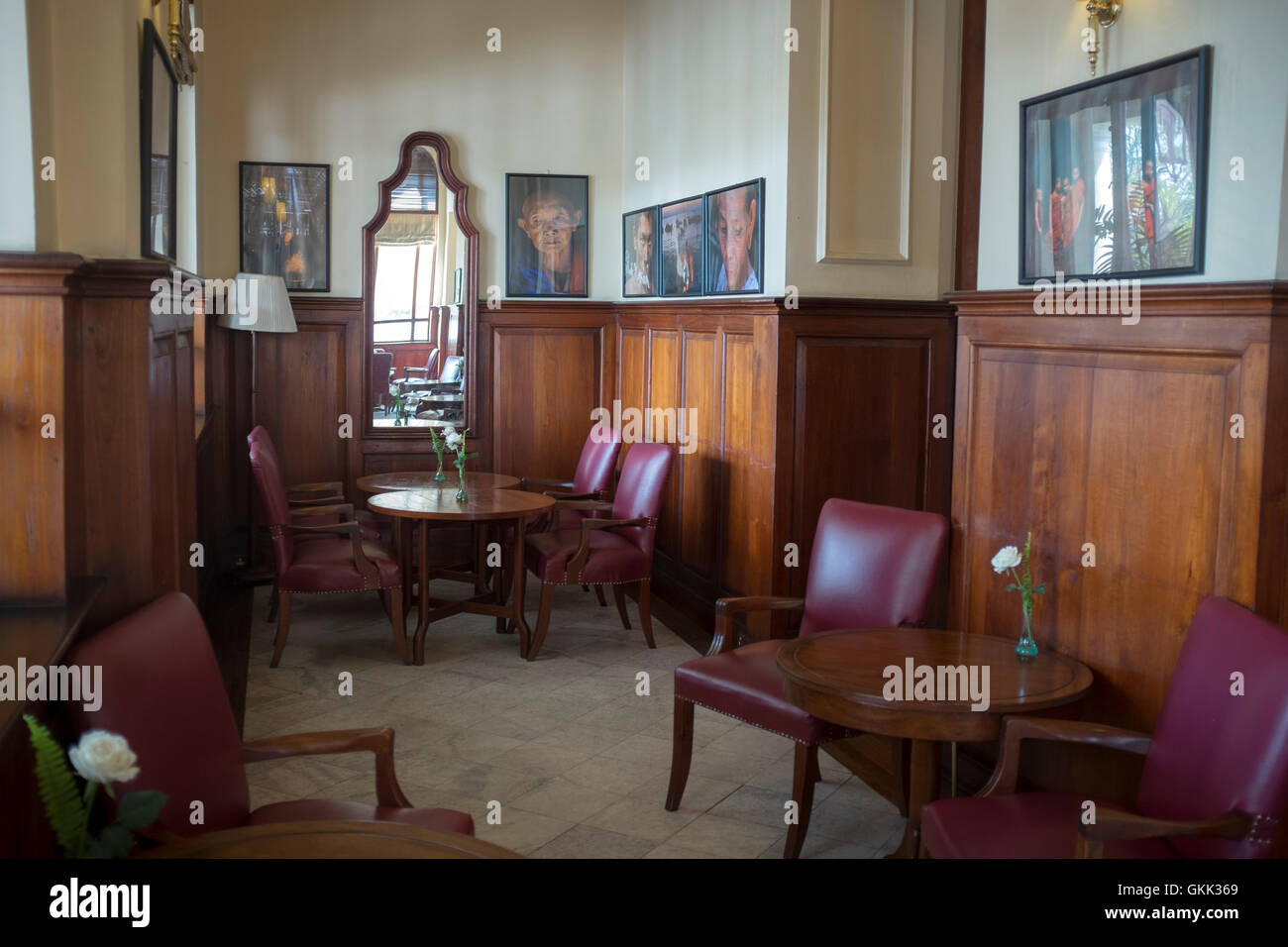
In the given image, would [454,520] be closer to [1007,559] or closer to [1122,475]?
[1007,559]

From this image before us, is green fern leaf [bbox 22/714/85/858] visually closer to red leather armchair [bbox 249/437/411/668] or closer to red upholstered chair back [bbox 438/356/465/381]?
red leather armchair [bbox 249/437/411/668]

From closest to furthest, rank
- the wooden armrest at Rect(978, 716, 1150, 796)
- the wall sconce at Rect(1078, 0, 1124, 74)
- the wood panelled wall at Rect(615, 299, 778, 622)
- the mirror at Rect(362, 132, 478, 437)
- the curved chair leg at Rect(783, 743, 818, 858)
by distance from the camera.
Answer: the wooden armrest at Rect(978, 716, 1150, 796) → the wall sconce at Rect(1078, 0, 1124, 74) → the curved chair leg at Rect(783, 743, 818, 858) → the wood panelled wall at Rect(615, 299, 778, 622) → the mirror at Rect(362, 132, 478, 437)

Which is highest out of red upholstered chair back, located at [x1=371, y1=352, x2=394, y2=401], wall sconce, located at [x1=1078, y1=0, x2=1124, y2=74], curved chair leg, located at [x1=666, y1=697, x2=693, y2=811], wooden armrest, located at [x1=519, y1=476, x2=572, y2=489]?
wall sconce, located at [x1=1078, y1=0, x2=1124, y2=74]

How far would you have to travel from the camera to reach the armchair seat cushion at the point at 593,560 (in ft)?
19.7

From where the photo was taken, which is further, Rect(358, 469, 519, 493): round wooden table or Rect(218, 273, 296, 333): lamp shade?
Rect(218, 273, 296, 333): lamp shade

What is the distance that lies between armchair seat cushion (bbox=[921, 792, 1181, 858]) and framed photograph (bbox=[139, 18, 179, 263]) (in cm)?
285

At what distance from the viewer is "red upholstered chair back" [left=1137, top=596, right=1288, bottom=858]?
2449mm

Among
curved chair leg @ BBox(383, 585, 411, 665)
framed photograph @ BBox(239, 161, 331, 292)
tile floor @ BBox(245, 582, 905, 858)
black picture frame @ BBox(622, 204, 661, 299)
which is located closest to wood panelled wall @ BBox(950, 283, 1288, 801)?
tile floor @ BBox(245, 582, 905, 858)

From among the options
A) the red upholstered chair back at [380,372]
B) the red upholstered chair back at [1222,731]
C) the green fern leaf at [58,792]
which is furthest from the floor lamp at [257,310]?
the red upholstered chair back at [1222,731]

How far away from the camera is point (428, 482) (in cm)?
685

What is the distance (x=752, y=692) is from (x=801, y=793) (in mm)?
341

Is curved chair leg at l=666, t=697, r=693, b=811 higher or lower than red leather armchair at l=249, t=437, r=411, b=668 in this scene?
lower

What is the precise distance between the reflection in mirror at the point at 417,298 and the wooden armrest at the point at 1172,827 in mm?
6120

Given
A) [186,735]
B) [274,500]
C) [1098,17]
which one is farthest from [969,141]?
[186,735]
